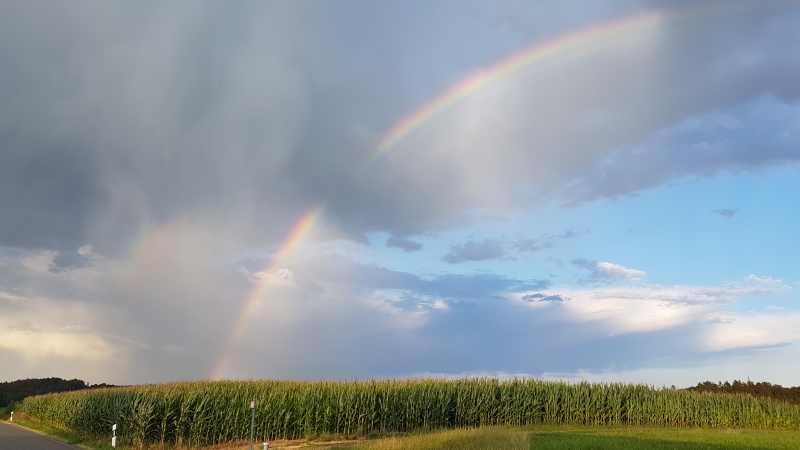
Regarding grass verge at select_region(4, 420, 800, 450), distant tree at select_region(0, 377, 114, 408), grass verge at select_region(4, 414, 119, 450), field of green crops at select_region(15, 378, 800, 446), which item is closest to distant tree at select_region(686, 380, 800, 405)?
field of green crops at select_region(15, 378, 800, 446)

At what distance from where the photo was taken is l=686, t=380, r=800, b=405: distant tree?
48237mm

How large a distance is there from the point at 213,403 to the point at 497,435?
52.3 feet

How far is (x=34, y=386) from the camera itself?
446ft

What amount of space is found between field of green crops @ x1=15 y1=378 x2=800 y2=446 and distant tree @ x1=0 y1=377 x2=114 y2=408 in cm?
8933

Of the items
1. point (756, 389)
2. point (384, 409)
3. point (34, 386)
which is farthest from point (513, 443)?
point (34, 386)

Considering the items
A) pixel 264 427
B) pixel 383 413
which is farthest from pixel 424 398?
pixel 264 427

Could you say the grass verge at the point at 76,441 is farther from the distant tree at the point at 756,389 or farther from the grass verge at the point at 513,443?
the distant tree at the point at 756,389

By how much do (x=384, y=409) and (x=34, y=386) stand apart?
5255 inches

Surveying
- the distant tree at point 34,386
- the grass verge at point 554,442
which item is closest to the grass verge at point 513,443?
the grass verge at point 554,442

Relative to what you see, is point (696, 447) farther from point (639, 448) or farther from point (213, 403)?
point (213, 403)

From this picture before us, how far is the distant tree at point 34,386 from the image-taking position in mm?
121744

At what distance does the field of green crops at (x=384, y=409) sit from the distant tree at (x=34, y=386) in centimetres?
8933

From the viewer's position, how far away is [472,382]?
3912 centimetres

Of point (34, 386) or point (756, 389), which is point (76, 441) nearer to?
point (756, 389)
